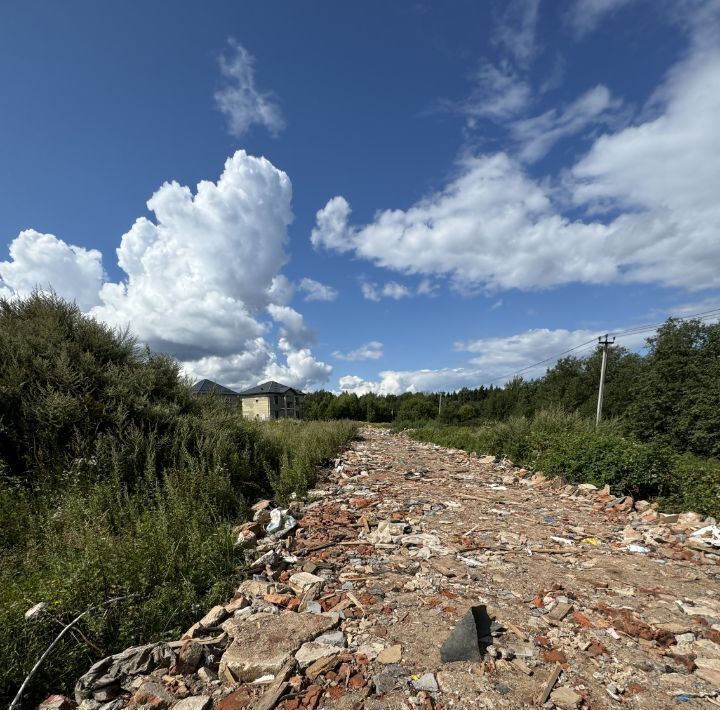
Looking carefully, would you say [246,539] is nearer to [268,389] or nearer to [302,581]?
[302,581]

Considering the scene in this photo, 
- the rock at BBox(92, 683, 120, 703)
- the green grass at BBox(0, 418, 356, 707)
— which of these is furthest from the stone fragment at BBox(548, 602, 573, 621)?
the rock at BBox(92, 683, 120, 703)

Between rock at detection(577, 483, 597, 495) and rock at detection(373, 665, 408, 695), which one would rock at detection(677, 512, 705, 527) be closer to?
rock at detection(577, 483, 597, 495)

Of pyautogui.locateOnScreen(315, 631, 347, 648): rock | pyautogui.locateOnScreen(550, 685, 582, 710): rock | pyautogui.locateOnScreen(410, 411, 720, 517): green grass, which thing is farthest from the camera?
pyautogui.locateOnScreen(410, 411, 720, 517): green grass

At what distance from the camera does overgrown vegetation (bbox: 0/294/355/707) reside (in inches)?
92.5

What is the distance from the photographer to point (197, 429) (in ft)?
18.7

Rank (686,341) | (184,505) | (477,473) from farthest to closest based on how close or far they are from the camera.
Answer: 1. (686,341)
2. (477,473)
3. (184,505)

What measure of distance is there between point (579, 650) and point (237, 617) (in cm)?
212

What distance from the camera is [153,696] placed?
1.92 metres

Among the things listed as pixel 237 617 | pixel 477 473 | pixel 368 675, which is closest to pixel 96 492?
pixel 237 617

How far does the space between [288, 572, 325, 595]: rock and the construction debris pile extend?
15 millimetres

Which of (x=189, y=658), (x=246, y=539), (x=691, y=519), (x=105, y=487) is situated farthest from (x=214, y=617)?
(x=691, y=519)

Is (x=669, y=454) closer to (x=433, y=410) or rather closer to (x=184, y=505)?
(x=184, y=505)

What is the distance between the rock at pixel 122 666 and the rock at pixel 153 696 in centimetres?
15

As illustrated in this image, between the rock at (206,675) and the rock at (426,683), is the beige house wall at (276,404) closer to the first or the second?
the rock at (206,675)
